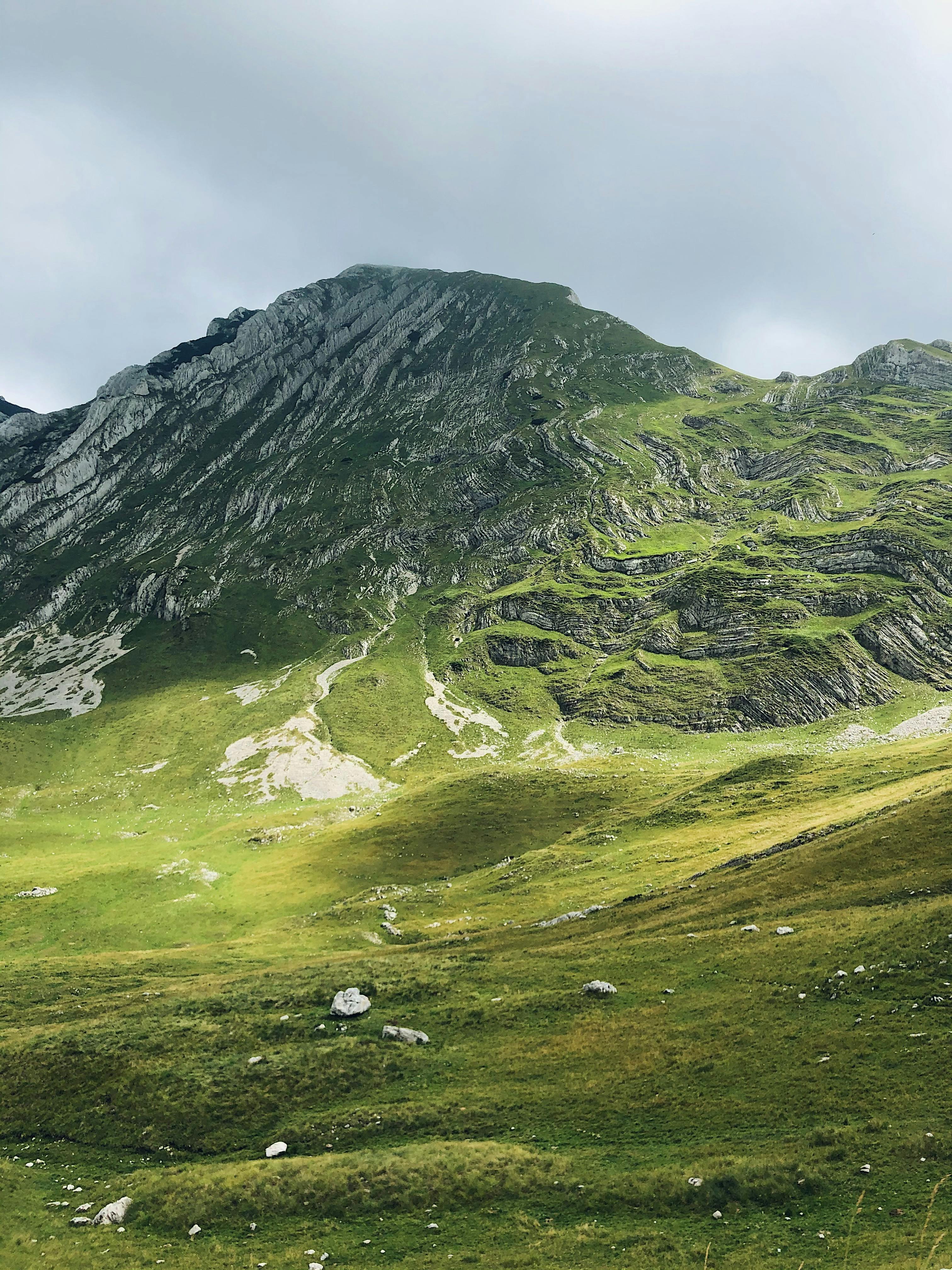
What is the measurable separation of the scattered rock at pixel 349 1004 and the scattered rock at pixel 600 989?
44.9 ft

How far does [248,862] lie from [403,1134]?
82417 mm

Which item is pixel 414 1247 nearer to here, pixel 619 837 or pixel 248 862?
pixel 619 837

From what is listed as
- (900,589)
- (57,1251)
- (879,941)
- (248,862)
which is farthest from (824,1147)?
(900,589)

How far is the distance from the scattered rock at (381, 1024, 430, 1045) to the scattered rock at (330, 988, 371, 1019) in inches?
116

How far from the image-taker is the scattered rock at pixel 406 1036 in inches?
1391

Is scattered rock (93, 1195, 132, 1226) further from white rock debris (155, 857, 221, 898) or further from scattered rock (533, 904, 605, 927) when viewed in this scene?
white rock debris (155, 857, 221, 898)

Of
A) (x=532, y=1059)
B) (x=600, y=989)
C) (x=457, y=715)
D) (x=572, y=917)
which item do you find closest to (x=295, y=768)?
(x=457, y=715)

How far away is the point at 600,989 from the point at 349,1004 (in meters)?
15.7

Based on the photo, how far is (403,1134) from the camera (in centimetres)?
2833

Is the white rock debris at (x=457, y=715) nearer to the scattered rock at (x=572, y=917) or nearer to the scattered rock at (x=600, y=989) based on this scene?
the scattered rock at (x=572, y=917)

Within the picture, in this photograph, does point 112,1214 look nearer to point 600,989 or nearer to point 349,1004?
point 349,1004

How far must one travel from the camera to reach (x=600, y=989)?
37219 mm

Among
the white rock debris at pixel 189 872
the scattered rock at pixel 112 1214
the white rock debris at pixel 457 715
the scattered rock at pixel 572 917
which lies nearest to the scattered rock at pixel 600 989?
the scattered rock at pixel 572 917

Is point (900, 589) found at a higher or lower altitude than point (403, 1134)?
higher
